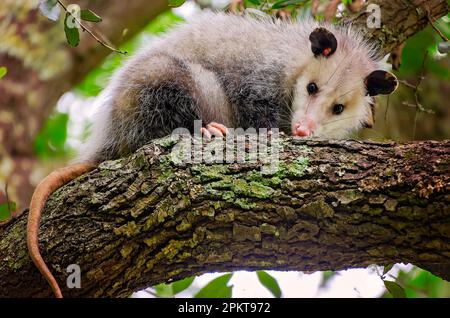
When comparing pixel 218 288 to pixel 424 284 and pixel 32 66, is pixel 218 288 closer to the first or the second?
pixel 424 284

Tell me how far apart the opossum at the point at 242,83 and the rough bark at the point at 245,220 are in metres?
0.49

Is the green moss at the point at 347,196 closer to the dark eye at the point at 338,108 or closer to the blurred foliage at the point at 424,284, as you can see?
the dark eye at the point at 338,108

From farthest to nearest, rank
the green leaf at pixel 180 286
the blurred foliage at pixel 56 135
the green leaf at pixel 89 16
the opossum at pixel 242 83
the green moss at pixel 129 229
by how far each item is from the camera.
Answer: the blurred foliage at pixel 56 135, the green leaf at pixel 180 286, the opossum at pixel 242 83, the green leaf at pixel 89 16, the green moss at pixel 129 229

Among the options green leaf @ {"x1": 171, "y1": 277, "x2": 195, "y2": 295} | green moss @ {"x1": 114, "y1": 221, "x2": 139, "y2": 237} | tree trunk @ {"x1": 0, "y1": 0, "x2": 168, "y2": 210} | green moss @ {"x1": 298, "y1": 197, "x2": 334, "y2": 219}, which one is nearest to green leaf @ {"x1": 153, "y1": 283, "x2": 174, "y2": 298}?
green leaf @ {"x1": 171, "y1": 277, "x2": 195, "y2": 295}

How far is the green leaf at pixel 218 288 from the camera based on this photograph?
2.88 m

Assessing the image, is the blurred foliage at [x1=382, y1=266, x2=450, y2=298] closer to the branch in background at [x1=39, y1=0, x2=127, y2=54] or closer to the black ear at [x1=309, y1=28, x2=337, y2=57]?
the black ear at [x1=309, y1=28, x2=337, y2=57]

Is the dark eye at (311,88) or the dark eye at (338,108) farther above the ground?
the dark eye at (311,88)

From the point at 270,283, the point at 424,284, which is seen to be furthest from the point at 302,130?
the point at 424,284

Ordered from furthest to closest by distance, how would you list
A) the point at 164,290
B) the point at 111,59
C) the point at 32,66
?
the point at 111,59 < the point at 32,66 < the point at 164,290

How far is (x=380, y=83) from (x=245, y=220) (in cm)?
141

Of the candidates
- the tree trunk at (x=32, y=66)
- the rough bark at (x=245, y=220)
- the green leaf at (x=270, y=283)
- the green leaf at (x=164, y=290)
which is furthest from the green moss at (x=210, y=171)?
the tree trunk at (x=32, y=66)

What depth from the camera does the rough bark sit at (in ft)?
7.11

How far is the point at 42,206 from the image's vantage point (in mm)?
2350

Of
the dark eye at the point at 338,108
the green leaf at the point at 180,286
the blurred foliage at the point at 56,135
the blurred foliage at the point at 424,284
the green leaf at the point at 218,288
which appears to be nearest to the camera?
the green leaf at the point at 218,288
